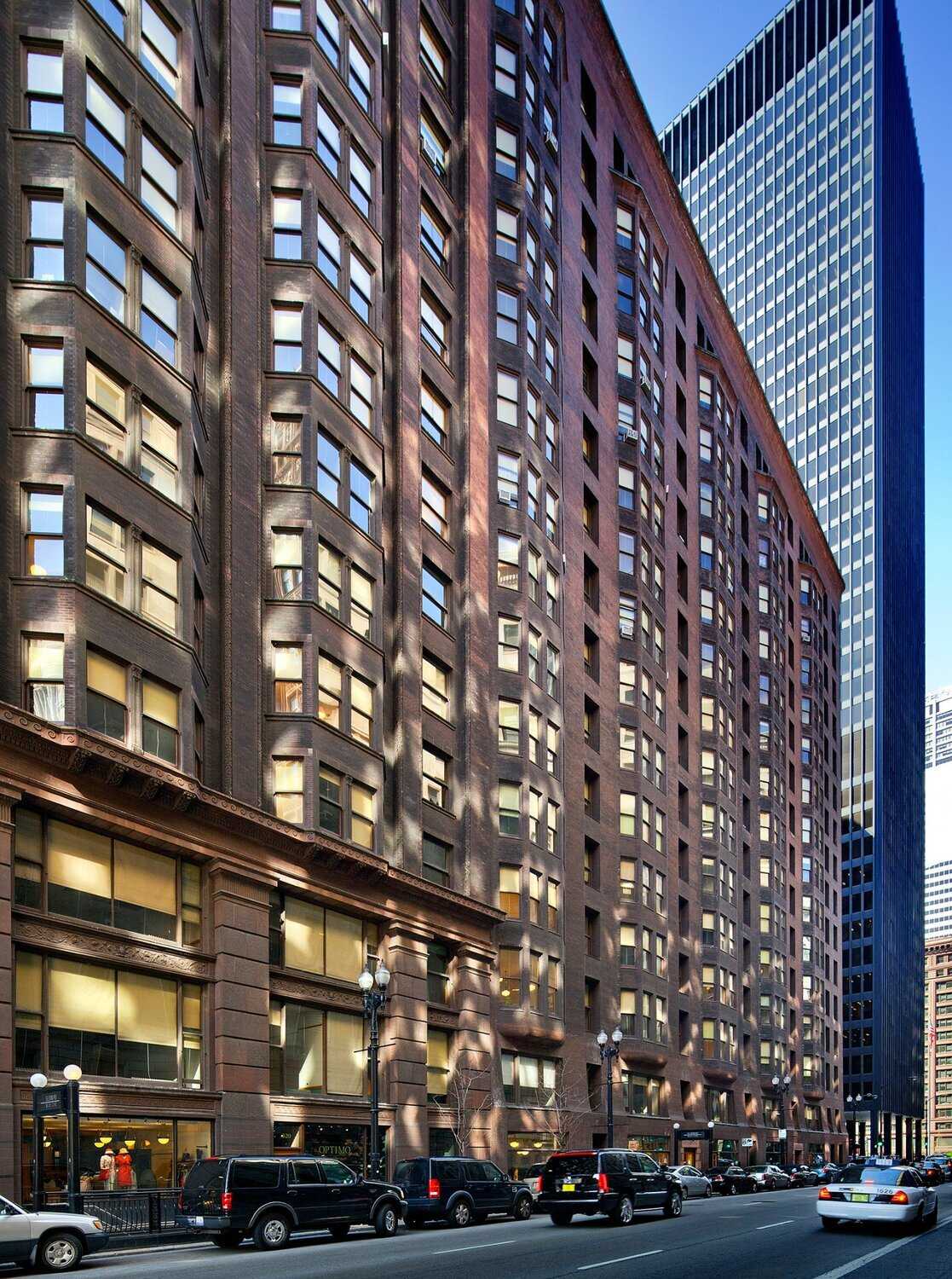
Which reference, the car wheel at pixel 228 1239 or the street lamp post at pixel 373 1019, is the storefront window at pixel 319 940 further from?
the car wheel at pixel 228 1239

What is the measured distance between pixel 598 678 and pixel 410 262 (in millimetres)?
25517

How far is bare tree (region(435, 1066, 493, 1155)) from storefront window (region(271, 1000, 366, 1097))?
238 inches

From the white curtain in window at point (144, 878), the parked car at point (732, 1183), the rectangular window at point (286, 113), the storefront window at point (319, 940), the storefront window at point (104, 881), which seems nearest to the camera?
the storefront window at point (104, 881)

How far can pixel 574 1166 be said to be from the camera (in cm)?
3322

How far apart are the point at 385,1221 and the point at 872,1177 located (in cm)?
1051

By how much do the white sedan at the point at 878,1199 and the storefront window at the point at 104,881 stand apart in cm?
Answer: 1591

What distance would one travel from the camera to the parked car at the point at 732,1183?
6053 centimetres

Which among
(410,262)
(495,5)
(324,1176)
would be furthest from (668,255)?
(324,1176)

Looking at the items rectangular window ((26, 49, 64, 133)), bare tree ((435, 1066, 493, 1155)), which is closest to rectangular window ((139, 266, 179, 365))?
rectangular window ((26, 49, 64, 133))

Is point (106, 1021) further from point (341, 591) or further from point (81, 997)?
point (341, 591)

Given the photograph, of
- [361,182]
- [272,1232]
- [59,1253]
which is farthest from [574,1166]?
[361,182]

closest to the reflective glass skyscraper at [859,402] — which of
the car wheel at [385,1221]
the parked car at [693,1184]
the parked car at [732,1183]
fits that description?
the parked car at [732,1183]

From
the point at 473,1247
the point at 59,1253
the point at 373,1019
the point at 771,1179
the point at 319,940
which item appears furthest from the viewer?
the point at 771,1179

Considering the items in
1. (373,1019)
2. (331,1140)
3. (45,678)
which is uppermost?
(45,678)
